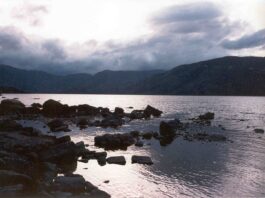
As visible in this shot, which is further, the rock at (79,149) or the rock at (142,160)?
the rock at (79,149)

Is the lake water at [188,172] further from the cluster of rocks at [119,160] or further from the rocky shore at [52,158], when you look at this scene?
the rocky shore at [52,158]

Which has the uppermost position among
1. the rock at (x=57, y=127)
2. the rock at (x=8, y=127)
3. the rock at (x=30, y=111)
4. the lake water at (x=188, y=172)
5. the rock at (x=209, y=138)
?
the rock at (x=8, y=127)

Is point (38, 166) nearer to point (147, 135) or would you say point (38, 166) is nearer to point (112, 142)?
point (112, 142)

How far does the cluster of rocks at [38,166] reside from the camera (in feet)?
99.6

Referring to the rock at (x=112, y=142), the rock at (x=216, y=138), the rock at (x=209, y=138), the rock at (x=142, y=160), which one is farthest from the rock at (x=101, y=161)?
the rock at (x=216, y=138)

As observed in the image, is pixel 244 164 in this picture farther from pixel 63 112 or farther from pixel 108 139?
pixel 63 112

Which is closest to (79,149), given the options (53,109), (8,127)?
(8,127)

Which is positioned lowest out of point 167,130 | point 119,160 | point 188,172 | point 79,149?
point 188,172

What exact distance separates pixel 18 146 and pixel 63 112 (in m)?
72.9

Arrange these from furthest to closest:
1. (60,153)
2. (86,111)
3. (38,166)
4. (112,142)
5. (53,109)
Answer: (86,111), (53,109), (112,142), (60,153), (38,166)

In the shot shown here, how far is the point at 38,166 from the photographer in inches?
1591

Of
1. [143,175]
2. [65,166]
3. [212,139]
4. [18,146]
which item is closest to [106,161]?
[65,166]

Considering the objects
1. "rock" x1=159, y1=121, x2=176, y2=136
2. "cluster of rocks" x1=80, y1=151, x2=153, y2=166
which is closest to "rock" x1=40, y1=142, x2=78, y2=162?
"cluster of rocks" x1=80, y1=151, x2=153, y2=166

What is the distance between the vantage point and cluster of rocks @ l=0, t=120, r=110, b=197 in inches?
1195
